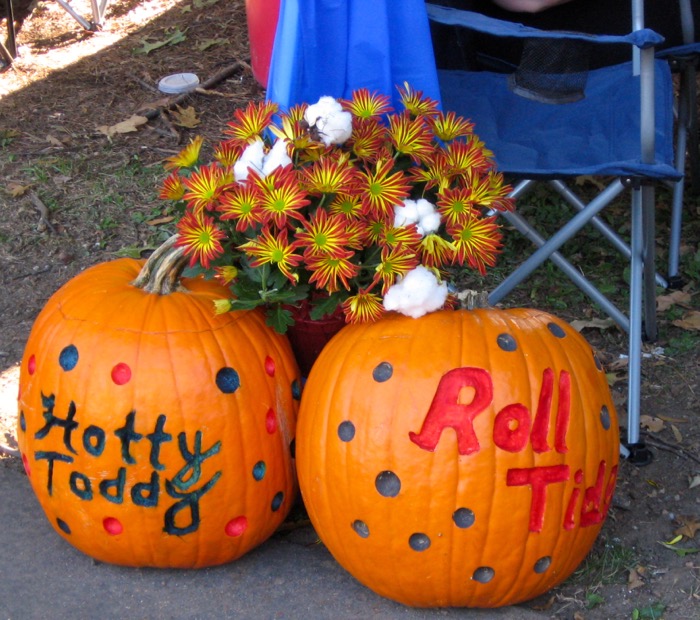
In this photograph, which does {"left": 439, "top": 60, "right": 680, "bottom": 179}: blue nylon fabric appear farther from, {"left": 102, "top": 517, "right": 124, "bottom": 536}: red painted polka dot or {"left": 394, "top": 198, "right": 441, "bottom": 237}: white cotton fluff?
{"left": 102, "top": 517, "right": 124, "bottom": 536}: red painted polka dot

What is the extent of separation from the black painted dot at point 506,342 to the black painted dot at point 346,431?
0.35 metres

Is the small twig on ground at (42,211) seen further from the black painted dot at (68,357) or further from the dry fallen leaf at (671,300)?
the dry fallen leaf at (671,300)

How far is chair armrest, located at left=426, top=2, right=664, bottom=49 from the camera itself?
2201 millimetres

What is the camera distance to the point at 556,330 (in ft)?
6.72

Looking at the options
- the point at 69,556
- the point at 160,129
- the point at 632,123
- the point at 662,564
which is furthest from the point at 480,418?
the point at 160,129

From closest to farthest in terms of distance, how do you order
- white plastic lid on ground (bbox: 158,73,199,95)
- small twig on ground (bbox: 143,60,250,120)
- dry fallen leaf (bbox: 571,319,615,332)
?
dry fallen leaf (bbox: 571,319,615,332) < small twig on ground (bbox: 143,60,250,120) < white plastic lid on ground (bbox: 158,73,199,95)

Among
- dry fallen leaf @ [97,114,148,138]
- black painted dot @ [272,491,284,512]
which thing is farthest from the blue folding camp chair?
dry fallen leaf @ [97,114,148,138]

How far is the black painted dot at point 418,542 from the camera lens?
1919mm

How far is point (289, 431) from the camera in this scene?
7.13 ft

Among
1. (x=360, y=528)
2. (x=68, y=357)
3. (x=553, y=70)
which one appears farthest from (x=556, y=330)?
(x=553, y=70)

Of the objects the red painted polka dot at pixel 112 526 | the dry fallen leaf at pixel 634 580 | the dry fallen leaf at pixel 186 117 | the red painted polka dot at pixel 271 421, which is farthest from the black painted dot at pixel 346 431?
the dry fallen leaf at pixel 186 117

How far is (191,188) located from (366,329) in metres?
0.49

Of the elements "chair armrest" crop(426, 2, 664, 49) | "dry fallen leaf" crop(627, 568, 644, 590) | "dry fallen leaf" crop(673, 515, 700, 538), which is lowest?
"dry fallen leaf" crop(673, 515, 700, 538)

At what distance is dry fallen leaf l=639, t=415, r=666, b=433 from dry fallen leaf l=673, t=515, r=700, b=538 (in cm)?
37
